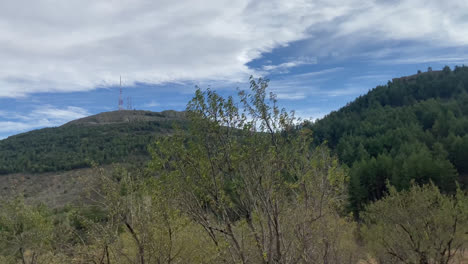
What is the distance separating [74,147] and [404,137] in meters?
107

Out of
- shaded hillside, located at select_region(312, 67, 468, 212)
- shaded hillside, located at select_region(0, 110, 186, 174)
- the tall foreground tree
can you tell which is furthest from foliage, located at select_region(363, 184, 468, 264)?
shaded hillside, located at select_region(0, 110, 186, 174)

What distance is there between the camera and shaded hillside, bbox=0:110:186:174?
9025 cm

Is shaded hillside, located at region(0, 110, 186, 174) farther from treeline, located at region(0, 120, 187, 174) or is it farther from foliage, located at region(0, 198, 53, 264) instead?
foliage, located at region(0, 198, 53, 264)

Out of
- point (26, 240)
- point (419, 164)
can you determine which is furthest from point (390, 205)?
point (419, 164)

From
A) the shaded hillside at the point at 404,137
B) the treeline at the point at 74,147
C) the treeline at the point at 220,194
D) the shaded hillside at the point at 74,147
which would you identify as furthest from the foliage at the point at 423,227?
the treeline at the point at 74,147

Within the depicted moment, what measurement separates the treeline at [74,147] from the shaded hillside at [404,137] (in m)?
58.6

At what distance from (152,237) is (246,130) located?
692 cm

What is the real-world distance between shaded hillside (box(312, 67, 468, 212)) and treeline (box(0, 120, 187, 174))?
192 feet

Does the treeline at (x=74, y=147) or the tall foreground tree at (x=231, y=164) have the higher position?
the treeline at (x=74, y=147)

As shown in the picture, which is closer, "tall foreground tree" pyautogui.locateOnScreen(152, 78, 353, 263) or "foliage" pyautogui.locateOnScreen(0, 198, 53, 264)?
"tall foreground tree" pyautogui.locateOnScreen(152, 78, 353, 263)

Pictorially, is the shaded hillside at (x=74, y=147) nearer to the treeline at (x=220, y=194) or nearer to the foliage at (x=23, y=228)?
the foliage at (x=23, y=228)

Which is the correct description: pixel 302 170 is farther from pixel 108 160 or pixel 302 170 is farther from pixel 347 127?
pixel 347 127

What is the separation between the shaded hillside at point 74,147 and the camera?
9025cm

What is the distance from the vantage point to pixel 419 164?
5112cm
